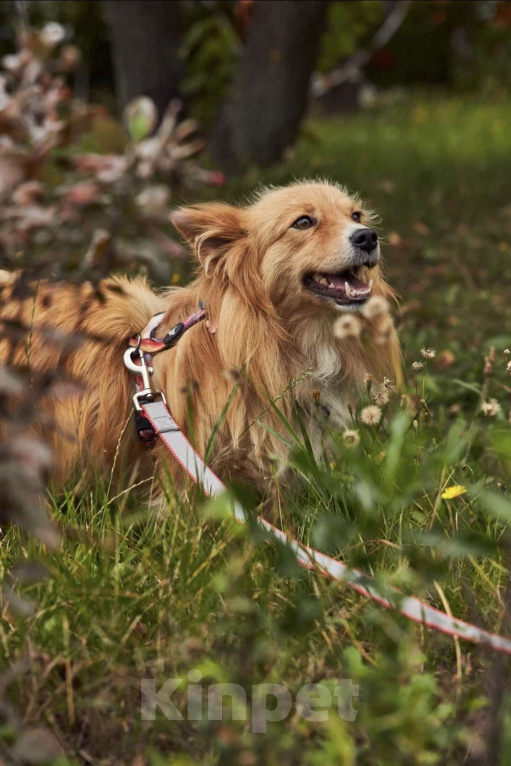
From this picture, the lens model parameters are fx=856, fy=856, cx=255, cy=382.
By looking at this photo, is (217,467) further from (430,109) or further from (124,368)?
(430,109)

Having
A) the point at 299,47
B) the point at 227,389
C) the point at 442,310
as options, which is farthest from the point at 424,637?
the point at 299,47

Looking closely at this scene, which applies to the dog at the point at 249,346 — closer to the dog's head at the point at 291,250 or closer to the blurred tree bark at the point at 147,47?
the dog's head at the point at 291,250

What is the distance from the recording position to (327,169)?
8555mm

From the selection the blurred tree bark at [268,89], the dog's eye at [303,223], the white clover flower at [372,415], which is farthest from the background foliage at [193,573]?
the blurred tree bark at [268,89]

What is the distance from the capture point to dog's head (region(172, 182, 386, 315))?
9.34 ft

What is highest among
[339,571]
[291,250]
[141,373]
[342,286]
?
[291,250]

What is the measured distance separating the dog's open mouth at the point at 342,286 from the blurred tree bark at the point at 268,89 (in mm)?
5296

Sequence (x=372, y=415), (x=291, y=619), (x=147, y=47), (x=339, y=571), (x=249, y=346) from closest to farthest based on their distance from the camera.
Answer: (x=291, y=619)
(x=339, y=571)
(x=372, y=415)
(x=249, y=346)
(x=147, y=47)

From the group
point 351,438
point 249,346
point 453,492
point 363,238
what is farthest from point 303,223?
point 453,492

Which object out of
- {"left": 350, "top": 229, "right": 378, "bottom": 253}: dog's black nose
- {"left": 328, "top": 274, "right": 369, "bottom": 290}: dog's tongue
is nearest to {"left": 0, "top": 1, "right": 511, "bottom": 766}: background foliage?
{"left": 328, "top": 274, "right": 369, "bottom": 290}: dog's tongue

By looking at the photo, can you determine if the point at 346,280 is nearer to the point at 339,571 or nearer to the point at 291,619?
the point at 339,571

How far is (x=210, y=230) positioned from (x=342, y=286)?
486 millimetres

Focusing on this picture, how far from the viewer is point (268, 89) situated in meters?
8.00

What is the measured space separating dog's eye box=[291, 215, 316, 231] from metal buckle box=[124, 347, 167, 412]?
68 cm
